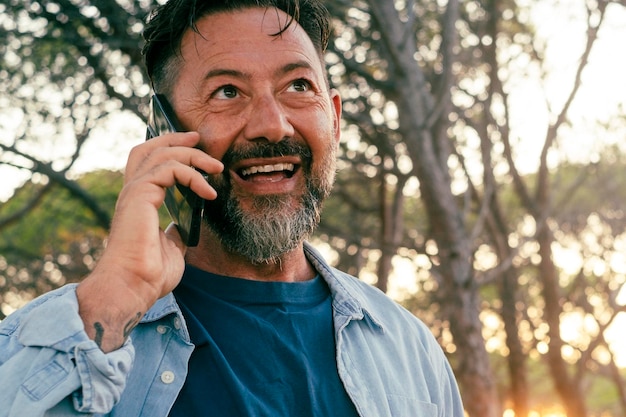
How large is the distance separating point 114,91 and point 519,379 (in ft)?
19.2

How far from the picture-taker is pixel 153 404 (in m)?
1.91

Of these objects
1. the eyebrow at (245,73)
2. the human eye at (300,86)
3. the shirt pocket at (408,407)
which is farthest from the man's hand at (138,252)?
the shirt pocket at (408,407)

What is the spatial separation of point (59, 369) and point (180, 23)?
50.0 inches

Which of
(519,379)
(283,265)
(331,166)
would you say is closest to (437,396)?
(283,265)

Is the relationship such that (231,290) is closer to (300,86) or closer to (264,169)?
(264,169)

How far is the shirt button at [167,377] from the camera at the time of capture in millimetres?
1948

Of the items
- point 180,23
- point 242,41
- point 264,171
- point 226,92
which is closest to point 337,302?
point 264,171

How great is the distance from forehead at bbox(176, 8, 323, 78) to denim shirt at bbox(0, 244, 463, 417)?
670 mm

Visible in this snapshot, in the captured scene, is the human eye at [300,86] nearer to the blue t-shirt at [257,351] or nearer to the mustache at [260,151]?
the mustache at [260,151]

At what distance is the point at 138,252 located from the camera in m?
1.82

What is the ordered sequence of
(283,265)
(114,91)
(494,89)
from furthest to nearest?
(494,89), (114,91), (283,265)

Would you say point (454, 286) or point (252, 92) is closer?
point (252, 92)

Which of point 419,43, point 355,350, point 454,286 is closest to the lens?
point 355,350

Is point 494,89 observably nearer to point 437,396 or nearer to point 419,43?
point 419,43
